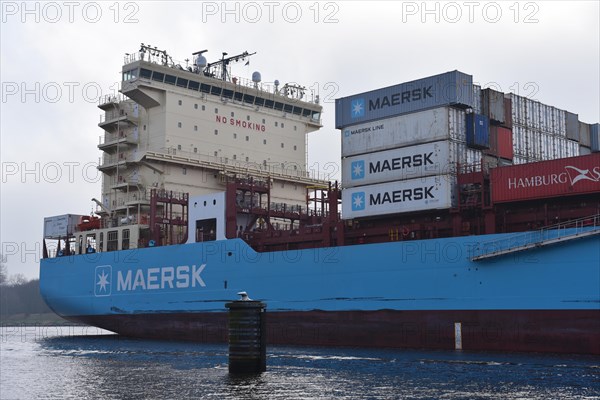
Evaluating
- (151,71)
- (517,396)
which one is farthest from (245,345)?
(151,71)

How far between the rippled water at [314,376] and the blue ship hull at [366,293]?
1.08 meters

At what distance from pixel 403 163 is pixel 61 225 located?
2469 cm

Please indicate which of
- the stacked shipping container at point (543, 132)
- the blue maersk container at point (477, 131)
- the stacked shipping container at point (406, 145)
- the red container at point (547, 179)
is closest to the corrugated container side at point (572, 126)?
the stacked shipping container at point (543, 132)

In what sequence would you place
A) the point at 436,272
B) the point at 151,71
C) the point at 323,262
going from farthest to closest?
1. the point at 151,71
2. the point at 323,262
3. the point at 436,272

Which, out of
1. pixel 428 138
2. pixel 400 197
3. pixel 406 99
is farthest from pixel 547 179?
pixel 406 99

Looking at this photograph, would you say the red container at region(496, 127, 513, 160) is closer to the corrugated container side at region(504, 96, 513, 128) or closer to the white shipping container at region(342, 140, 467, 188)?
the corrugated container side at region(504, 96, 513, 128)

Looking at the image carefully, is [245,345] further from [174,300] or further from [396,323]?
[174,300]

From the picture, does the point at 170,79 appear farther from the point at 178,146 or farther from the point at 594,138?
the point at 594,138

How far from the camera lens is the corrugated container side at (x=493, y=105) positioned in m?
30.7

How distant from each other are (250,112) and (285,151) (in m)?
3.21

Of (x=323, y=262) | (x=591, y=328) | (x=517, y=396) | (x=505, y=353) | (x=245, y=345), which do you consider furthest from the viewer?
(x=323, y=262)

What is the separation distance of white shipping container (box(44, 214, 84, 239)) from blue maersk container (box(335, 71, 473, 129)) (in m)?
20.6

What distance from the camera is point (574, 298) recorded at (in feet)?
82.6

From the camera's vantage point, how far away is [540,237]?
26109mm
